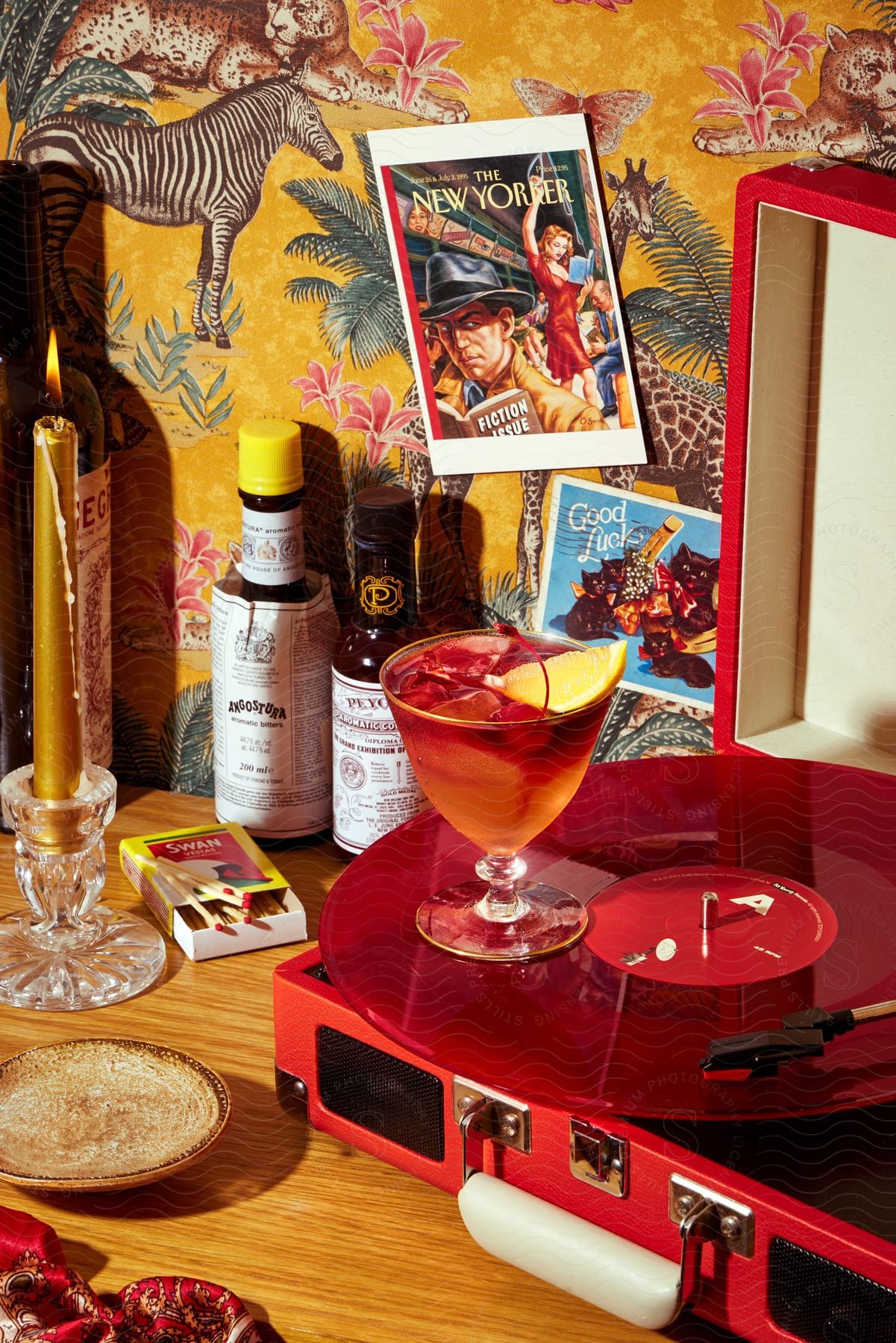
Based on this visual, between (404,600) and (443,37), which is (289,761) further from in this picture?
(443,37)

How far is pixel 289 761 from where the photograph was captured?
1.02 metres

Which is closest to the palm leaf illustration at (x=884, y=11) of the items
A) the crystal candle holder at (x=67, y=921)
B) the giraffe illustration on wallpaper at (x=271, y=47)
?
the giraffe illustration on wallpaper at (x=271, y=47)

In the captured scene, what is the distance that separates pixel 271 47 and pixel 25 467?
29 cm

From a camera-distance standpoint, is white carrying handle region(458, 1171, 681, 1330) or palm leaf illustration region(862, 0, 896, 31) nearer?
white carrying handle region(458, 1171, 681, 1330)

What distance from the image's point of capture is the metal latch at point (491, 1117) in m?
0.69

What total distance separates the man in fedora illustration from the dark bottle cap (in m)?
0.08

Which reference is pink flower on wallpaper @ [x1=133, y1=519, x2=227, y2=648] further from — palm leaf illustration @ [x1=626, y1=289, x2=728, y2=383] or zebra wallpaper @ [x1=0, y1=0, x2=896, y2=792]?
palm leaf illustration @ [x1=626, y1=289, x2=728, y2=383]

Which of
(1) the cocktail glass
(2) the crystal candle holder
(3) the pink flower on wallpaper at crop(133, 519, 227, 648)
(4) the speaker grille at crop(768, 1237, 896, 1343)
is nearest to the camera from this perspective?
(4) the speaker grille at crop(768, 1237, 896, 1343)

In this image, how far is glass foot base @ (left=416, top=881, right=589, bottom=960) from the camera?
0.76 m

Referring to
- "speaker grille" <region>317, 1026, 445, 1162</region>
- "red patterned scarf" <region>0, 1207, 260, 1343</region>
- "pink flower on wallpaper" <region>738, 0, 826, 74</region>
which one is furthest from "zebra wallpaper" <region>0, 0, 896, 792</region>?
"red patterned scarf" <region>0, 1207, 260, 1343</region>

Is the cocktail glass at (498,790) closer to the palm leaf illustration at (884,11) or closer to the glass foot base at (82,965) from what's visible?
the glass foot base at (82,965)

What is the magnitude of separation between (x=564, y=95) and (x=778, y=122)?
0.12m

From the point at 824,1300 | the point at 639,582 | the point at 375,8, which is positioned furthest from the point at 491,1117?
the point at 375,8

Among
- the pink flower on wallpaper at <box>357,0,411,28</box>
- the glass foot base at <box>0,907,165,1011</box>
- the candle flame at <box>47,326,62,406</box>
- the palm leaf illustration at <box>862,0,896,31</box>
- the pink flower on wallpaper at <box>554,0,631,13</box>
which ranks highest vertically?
the pink flower on wallpaper at <box>357,0,411,28</box>
